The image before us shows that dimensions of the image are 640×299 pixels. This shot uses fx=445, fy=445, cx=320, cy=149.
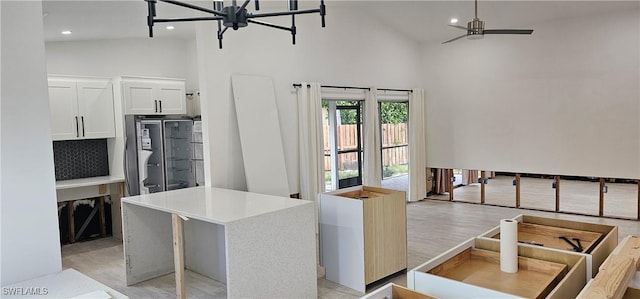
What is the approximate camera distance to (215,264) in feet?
14.7

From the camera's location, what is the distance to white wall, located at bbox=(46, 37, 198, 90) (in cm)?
574

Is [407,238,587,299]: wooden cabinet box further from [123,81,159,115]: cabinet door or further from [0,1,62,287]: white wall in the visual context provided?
[123,81,159,115]: cabinet door

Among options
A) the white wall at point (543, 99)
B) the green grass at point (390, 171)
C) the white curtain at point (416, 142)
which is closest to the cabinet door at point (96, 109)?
the green grass at point (390, 171)

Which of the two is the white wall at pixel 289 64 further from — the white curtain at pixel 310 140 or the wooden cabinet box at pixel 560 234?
the wooden cabinet box at pixel 560 234

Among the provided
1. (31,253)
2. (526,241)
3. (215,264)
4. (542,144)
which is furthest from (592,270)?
(542,144)

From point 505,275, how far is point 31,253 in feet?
7.86

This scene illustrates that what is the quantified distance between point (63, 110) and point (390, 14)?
4.95 m

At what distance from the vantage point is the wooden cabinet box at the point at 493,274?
2004 millimetres

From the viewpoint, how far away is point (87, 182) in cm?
555

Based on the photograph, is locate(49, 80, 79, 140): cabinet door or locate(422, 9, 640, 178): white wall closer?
locate(49, 80, 79, 140): cabinet door

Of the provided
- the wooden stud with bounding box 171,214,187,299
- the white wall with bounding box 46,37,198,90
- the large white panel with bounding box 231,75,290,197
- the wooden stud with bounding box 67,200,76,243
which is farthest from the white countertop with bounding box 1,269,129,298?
the white wall with bounding box 46,37,198,90

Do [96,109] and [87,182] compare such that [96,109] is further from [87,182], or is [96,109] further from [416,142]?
[416,142]

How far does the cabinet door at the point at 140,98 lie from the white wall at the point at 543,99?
4.82 meters

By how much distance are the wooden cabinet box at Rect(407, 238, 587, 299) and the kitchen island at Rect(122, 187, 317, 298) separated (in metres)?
1.46
